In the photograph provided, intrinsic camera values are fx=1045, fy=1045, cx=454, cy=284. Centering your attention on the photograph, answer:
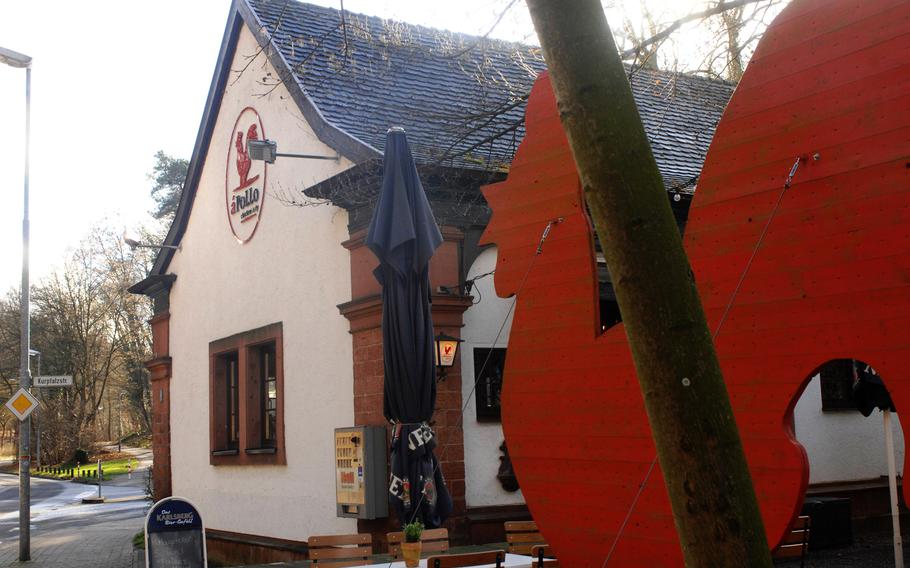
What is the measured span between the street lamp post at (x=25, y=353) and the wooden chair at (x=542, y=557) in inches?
470

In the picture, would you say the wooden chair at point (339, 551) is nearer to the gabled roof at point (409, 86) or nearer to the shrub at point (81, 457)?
the gabled roof at point (409, 86)

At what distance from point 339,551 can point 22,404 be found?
11.9 meters

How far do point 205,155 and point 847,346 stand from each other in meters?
13.3

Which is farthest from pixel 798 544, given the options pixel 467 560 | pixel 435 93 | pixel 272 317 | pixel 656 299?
pixel 272 317

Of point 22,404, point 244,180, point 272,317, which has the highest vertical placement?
point 244,180

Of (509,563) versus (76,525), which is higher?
(509,563)

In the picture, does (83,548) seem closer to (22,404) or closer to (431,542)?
(22,404)

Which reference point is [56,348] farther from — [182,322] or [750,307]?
[750,307]

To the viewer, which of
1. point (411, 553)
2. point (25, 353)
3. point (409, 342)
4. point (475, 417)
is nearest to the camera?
point (411, 553)

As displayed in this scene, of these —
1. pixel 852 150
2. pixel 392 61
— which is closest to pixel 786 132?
pixel 852 150

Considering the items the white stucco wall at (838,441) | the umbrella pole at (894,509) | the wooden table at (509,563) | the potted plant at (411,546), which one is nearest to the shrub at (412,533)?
the potted plant at (411,546)

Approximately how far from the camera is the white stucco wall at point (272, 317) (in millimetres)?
12273

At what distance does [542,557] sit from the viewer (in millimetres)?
7266

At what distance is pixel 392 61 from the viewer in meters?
14.0
